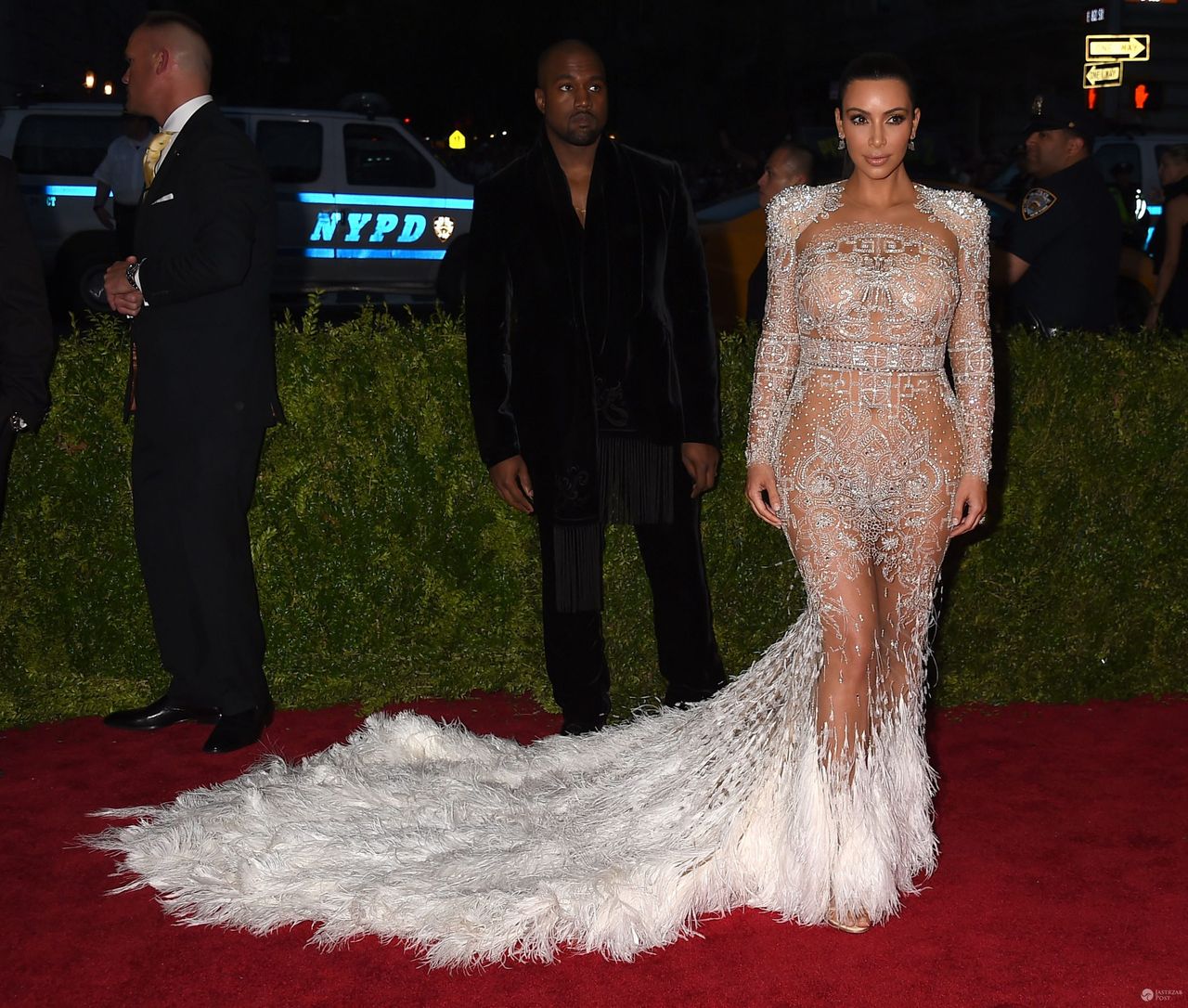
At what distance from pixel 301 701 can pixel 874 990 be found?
2.88 meters

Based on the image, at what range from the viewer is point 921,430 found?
141 inches

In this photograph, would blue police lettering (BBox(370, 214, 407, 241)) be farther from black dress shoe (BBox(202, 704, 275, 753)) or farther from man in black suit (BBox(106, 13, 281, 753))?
black dress shoe (BBox(202, 704, 275, 753))

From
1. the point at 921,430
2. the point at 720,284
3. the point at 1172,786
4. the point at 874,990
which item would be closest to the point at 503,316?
the point at 921,430

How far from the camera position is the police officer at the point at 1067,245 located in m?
6.26

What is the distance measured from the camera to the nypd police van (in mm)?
14109

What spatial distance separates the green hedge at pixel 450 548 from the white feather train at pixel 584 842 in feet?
3.66

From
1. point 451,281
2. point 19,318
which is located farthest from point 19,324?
point 451,281

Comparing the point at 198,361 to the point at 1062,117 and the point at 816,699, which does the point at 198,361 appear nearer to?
the point at 816,699

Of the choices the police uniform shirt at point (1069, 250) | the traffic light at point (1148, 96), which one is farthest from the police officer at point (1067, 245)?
the traffic light at point (1148, 96)

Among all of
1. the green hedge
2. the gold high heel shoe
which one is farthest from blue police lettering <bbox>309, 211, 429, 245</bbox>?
the gold high heel shoe

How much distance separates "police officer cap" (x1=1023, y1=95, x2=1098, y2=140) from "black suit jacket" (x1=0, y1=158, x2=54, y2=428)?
A: 4.32m

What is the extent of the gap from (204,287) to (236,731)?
158 cm

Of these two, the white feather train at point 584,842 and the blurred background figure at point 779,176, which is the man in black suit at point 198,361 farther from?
the blurred background figure at point 779,176

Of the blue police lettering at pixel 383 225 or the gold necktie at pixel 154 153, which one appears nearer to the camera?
the gold necktie at pixel 154 153
